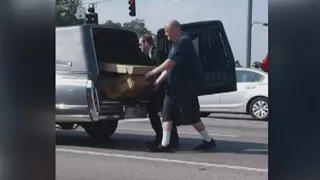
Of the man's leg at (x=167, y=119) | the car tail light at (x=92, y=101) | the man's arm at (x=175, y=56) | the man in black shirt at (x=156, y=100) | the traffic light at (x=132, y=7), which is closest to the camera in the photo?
the man's arm at (x=175, y=56)

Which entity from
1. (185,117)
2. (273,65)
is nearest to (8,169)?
(273,65)

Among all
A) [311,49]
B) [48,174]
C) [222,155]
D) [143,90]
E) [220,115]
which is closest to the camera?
[311,49]

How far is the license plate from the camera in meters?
9.16

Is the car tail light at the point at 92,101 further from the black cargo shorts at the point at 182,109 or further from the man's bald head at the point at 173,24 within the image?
the man's bald head at the point at 173,24

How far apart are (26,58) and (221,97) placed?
13264mm

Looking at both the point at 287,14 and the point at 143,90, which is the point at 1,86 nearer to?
the point at 287,14

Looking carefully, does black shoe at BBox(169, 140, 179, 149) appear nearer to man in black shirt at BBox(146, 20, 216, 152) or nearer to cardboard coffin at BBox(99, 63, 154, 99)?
man in black shirt at BBox(146, 20, 216, 152)

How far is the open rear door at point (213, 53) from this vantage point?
9.42 metres

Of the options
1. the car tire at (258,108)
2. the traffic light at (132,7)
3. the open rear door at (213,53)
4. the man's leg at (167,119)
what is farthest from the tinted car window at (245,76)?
the traffic light at (132,7)

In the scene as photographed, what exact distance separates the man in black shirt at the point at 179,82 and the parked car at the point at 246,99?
7.26m

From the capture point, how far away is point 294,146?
7.07ft

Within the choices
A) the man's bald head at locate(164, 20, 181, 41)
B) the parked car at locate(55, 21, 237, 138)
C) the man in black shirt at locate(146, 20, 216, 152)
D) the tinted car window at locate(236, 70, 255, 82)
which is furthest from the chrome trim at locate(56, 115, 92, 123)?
the tinted car window at locate(236, 70, 255, 82)

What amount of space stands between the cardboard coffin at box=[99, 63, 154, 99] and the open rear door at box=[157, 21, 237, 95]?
67 cm

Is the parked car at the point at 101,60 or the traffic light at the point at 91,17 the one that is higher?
the traffic light at the point at 91,17
